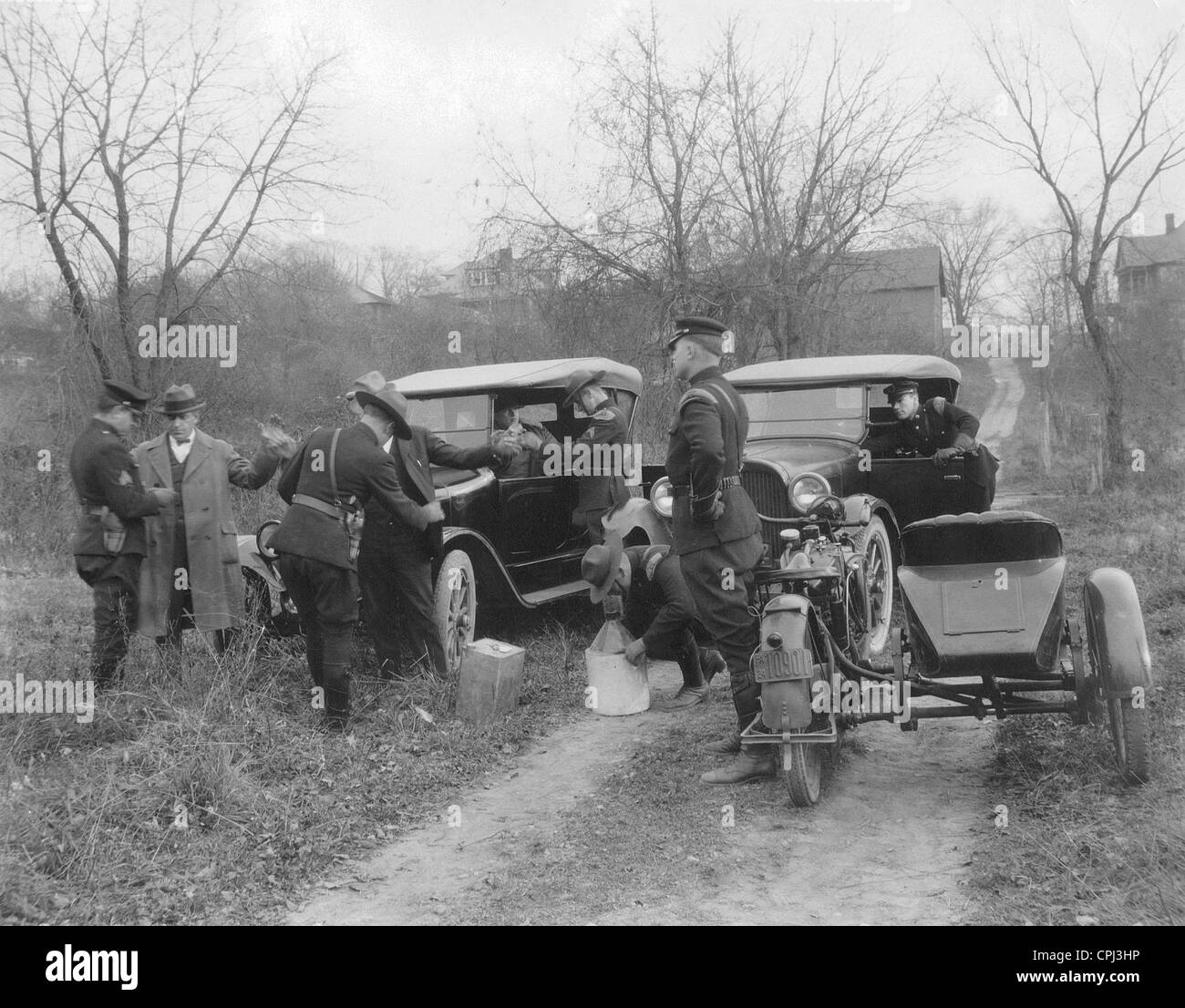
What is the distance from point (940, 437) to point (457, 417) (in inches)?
155

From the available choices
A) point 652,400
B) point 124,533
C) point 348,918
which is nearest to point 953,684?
point 348,918

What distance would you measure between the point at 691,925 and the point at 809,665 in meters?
1.31

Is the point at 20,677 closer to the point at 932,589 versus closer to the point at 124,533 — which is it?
the point at 124,533

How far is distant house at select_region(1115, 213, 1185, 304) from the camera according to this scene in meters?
20.8

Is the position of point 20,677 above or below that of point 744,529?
below

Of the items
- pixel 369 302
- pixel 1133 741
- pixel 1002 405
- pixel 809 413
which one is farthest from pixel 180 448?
pixel 1002 405


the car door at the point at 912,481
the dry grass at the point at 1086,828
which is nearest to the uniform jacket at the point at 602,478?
the car door at the point at 912,481

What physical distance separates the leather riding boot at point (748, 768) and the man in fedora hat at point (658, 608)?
4.35 feet

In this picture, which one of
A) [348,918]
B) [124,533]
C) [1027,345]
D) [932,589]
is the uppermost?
[1027,345]

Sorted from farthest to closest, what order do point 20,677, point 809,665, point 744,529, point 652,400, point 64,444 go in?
point 652,400
point 64,444
point 20,677
point 744,529
point 809,665

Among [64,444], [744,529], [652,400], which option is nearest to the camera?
[744,529]
